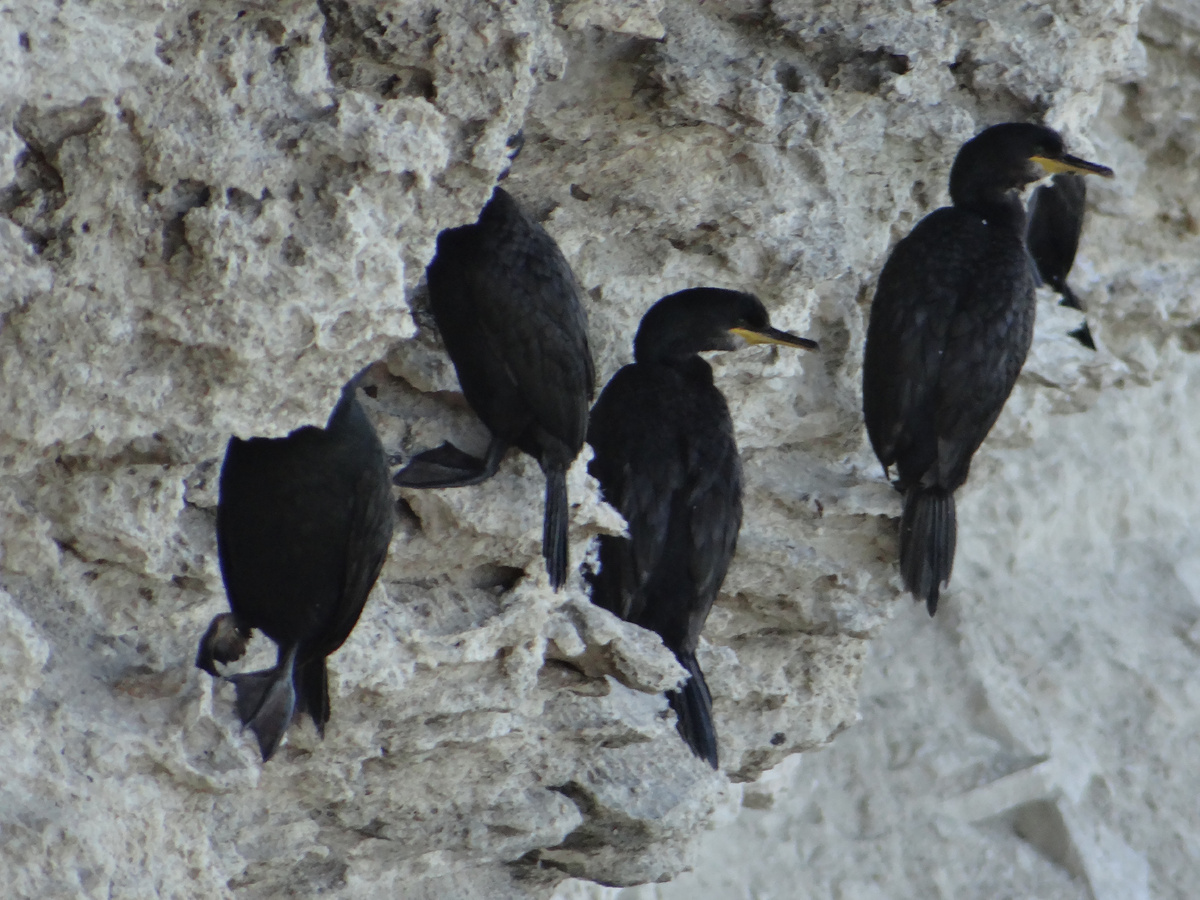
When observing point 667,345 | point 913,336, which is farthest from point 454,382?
point 913,336

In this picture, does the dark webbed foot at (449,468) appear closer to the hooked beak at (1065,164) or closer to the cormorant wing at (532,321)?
the cormorant wing at (532,321)

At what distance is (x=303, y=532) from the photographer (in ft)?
6.15

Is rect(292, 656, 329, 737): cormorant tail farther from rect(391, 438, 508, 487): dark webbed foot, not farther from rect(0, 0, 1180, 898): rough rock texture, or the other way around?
rect(391, 438, 508, 487): dark webbed foot

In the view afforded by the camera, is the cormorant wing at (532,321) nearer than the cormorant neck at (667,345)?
Yes

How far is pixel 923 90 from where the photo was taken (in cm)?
277

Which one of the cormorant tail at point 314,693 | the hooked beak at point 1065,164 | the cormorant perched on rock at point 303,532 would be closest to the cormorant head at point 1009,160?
the hooked beak at point 1065,164

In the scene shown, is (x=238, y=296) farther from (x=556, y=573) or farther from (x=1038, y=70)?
(x=1038, y=70)

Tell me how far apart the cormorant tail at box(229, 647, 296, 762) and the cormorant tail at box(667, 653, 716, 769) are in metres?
0.72

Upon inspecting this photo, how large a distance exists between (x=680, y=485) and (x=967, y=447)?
59cm

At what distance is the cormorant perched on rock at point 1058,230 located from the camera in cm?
345

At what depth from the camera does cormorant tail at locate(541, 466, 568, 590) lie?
216 cm

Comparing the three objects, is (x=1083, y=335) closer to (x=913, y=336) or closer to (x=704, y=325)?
(x=913, y=336)

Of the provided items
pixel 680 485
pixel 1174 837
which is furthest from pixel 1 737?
pixel 1174 837

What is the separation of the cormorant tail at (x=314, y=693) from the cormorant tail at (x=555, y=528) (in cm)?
34
